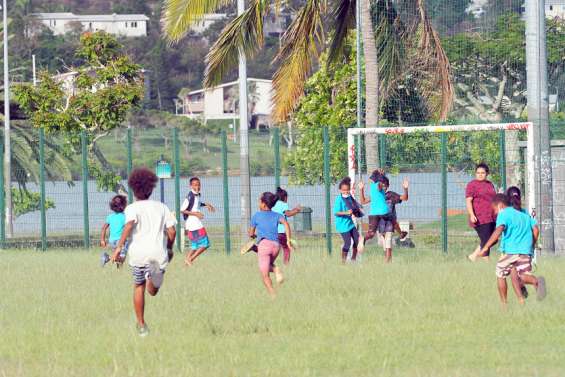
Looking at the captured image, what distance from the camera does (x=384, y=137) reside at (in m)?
23.3

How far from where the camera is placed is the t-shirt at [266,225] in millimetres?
15219

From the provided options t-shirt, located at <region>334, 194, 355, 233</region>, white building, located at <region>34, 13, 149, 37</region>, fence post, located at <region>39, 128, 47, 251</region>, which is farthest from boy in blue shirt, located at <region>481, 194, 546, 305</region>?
white building, located at <region>34, 13, 149, 37</region>

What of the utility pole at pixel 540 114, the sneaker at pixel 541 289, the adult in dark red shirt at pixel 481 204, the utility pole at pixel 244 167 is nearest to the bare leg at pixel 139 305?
the sneaker at pixel 541 289

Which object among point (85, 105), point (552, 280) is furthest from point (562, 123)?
point (85, 105)

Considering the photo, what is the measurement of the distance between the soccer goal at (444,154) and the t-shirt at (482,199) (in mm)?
1214

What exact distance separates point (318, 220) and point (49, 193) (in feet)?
18.2

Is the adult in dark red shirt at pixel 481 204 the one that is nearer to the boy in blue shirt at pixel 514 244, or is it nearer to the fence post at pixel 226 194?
the boy in blue shirt at pixel 514 244

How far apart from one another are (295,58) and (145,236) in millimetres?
12915

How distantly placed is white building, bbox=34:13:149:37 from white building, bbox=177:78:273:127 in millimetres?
Answer: 29907

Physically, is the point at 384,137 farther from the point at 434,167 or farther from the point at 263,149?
the point at 263,149

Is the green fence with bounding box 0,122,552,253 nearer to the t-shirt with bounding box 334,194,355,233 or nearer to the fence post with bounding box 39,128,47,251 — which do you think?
the fence post with bounding box 39,128,47,251

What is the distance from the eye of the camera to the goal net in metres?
20.5

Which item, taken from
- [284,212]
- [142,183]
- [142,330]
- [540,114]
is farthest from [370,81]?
[142,330]

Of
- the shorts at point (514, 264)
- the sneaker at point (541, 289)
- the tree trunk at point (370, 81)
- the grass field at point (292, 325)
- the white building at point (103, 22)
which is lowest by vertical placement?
the grass field at point (292, 325)
